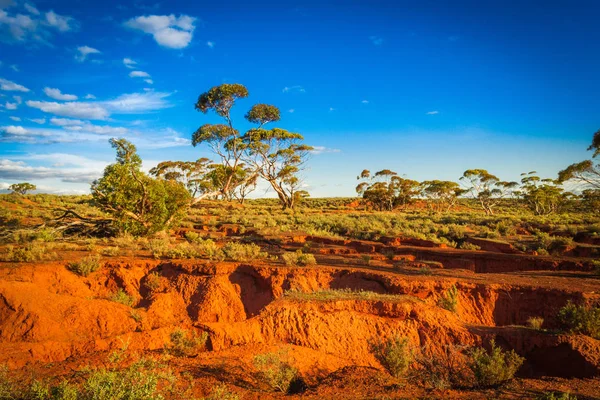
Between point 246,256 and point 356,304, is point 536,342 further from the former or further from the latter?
point 246,256

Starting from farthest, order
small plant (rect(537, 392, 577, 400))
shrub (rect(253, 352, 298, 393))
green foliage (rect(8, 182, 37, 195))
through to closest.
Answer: green foliage (rect(8, 182, 37, 195)), shrub (rect(253, 352, 298, 393)), small plant (rect(537, 392, 577, 400))

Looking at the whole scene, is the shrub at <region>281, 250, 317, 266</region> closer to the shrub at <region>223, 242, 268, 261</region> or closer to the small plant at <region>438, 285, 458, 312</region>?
the shrub at <region>223, 242, 268, 261</region>

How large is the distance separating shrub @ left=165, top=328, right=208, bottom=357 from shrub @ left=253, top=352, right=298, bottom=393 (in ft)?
6.49

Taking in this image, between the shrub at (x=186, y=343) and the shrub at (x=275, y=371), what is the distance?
6.49 ft

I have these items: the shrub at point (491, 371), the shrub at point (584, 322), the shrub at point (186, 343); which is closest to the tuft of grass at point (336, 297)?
the shrub at point (186, 343)

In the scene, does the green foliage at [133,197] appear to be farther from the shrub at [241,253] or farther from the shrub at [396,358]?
the shrub at [396,358]

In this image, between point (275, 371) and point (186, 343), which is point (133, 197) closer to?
point (186, 343)

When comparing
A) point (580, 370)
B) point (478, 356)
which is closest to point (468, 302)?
point (580, 370)

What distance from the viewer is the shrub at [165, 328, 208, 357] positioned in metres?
7.15

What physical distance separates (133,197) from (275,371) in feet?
48.8

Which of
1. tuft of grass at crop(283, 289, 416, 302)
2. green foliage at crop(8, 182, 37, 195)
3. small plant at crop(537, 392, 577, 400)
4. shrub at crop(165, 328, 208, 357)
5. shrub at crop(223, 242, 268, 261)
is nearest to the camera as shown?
small plant at crop(537, 392, 577, 400)

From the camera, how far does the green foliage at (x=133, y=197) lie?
17078mm

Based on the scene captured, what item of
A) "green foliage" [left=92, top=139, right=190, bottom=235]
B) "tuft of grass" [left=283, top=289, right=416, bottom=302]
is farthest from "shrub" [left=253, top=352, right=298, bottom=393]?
"green foliage" [left=92, top=139, right=190, bottom=235]

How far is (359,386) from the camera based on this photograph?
561cm
